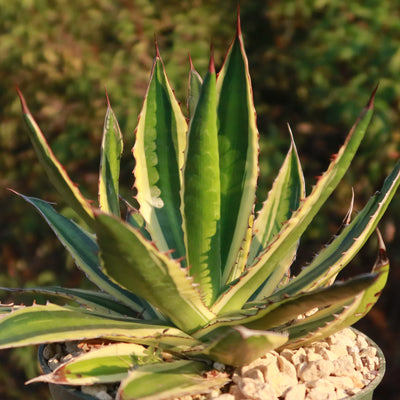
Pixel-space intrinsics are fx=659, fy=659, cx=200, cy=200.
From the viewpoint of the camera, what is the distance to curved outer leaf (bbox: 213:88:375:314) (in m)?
1.06

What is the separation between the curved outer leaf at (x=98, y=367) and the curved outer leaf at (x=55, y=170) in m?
0.21

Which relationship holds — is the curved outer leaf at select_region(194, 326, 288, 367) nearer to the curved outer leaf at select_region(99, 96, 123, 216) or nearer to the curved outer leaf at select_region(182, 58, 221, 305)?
the curved outer leaf at select_region(182, 58, 221, 305)

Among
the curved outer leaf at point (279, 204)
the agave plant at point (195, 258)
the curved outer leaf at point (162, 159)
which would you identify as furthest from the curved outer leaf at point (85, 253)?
the curved outer leaf at point (279, 204)

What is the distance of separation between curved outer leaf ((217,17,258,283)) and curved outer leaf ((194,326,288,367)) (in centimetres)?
21

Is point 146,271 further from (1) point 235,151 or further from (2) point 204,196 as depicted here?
(1) point 235,151

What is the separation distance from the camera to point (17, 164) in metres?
2.90

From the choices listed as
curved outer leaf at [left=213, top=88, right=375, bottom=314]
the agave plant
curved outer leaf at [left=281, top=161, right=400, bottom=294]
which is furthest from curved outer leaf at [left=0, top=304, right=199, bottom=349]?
curved outer leaf at [left=281, top=161, right=400, bottom=294]

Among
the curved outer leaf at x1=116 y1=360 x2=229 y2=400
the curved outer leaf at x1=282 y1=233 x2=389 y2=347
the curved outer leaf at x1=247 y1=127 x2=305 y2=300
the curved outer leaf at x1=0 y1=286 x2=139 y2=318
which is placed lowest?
the curved outer leaf at x1=116 y1=360 x2=229 y2=400

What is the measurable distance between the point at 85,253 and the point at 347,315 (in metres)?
0.51

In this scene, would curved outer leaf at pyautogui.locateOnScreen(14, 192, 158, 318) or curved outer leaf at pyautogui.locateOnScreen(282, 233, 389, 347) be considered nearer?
curved outer leaf at pyautogui.locateOnScreen(282, 233, 389, 347)

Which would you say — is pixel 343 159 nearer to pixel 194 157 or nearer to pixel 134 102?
pixel 194 157

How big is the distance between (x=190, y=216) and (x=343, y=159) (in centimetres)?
28

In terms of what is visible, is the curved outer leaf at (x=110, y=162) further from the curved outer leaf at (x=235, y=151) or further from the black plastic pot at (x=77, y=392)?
the black plastic pot at (x=77, y=392)

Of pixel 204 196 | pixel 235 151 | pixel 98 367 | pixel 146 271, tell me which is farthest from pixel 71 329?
pixel 235 151
